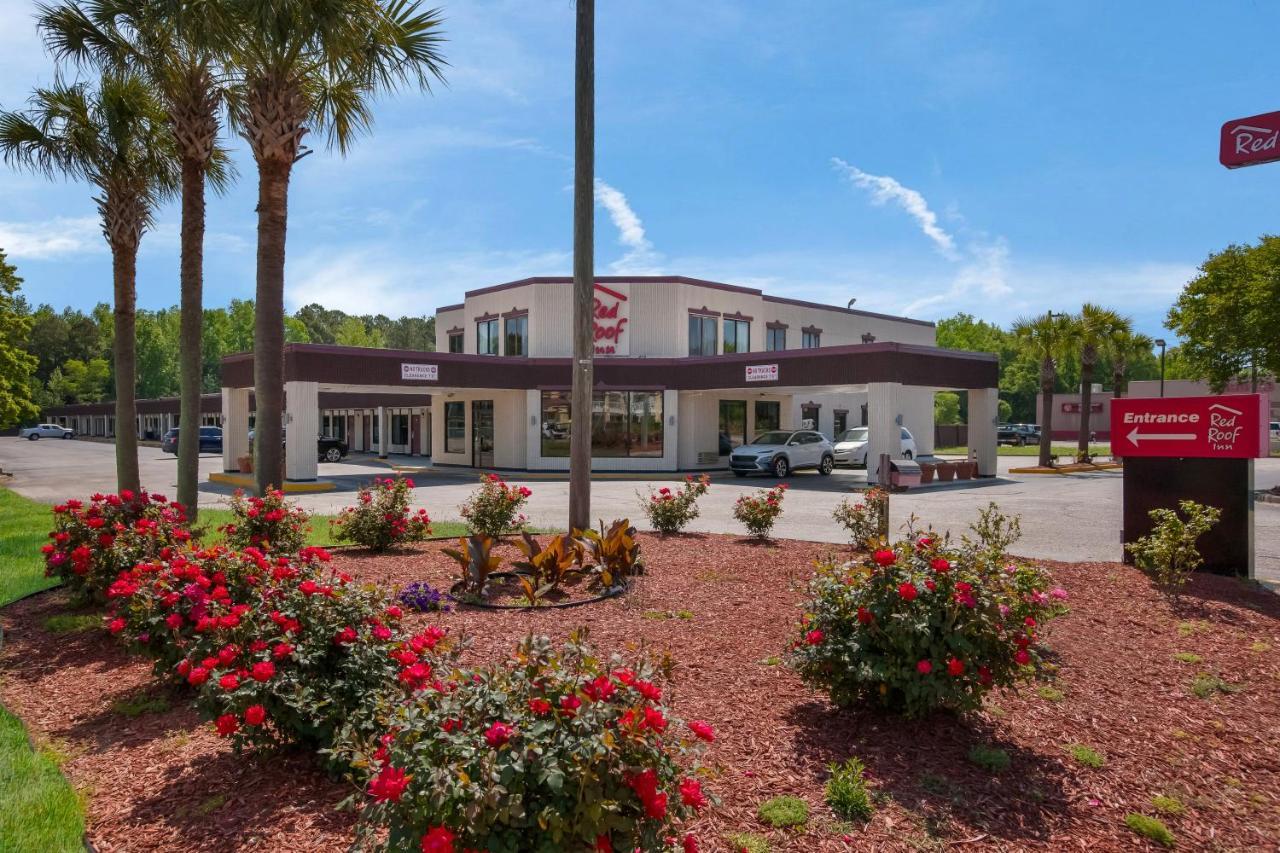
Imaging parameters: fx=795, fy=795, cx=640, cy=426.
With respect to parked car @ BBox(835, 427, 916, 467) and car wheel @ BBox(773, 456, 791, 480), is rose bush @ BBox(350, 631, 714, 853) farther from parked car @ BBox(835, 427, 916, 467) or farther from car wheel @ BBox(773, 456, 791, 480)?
parked car @ BBox(835, 427, 916, 467)

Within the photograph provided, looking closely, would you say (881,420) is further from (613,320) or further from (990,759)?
(990,759)

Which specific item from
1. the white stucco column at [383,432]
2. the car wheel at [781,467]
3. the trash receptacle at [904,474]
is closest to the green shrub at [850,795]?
the trash receptacle at [904,474]

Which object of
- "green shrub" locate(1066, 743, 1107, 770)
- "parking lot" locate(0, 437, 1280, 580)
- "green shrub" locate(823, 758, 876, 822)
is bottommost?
"parking lot" locate(0, 437, 1280, 580)

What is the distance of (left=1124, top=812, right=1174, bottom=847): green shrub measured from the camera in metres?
3.38

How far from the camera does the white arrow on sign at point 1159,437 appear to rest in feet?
28.2

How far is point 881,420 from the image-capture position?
2300 cm

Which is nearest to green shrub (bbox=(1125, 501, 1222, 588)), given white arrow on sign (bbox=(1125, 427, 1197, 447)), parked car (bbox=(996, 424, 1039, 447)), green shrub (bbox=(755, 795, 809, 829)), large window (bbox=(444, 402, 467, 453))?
white arrow on sign (bbox=(1125, 427, 1197, 447))

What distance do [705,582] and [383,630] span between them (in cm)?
461

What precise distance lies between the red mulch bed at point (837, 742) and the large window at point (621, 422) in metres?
21.3

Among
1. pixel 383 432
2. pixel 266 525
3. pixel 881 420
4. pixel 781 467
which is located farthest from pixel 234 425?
pixel 881 420

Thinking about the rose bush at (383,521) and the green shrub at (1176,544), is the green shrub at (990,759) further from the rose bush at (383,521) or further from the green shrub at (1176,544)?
the rose bush at (383,521)

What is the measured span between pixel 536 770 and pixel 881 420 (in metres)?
21.9

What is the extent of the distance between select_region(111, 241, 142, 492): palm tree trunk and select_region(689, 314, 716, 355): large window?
20860 millimetres

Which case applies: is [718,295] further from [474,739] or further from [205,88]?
[474,739]
